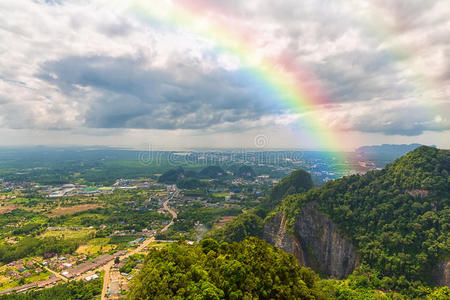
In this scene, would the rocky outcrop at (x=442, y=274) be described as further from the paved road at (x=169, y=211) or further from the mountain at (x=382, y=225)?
the paved road at (x=169, y=211)

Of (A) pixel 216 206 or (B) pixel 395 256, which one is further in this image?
(A) pixel 216 206

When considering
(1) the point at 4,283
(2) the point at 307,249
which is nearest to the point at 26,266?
(1) the point at 4,283

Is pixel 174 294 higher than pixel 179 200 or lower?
higher

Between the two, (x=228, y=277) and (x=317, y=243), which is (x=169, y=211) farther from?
(x=228, y=277)

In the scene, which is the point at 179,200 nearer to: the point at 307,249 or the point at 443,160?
the point at 307,249

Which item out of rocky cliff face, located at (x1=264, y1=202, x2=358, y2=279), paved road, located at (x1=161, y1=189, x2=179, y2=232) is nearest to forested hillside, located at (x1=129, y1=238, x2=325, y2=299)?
rocky cliff face, located at (x1=264, y1=202, x2=358, y2=279)

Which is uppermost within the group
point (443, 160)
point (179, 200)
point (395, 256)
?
point (443, 160)

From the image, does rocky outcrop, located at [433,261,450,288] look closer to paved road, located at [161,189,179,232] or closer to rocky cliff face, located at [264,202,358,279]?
rocky cliff face, located at [264,202,358,279]

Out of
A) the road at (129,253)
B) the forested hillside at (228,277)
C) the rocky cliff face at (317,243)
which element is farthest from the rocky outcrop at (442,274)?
the road at (129,253)
